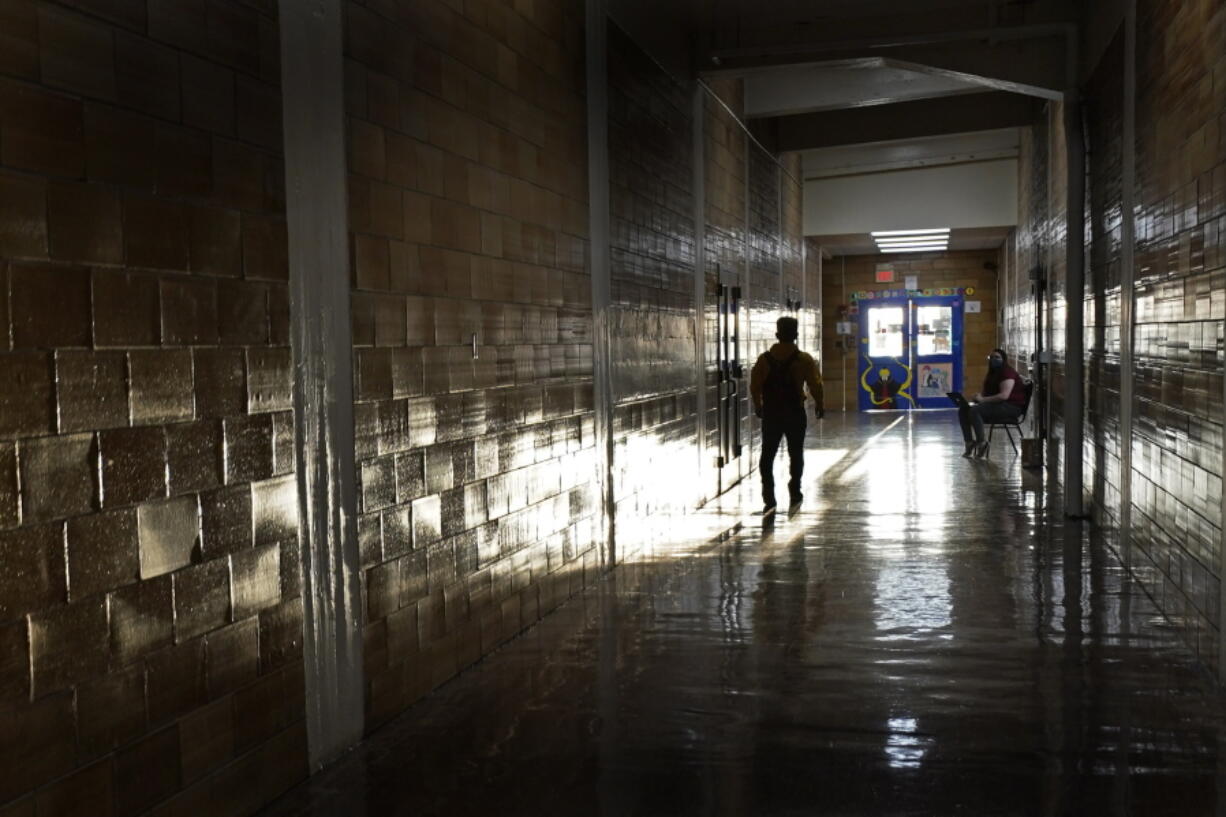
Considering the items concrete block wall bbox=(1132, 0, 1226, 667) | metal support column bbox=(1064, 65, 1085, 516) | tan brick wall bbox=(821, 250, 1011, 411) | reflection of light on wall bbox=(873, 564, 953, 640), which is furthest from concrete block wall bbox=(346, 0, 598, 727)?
tan brick wall bbox=(821, 250, 1011, 411)

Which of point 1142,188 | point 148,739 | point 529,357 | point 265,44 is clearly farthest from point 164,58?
point 1142,188

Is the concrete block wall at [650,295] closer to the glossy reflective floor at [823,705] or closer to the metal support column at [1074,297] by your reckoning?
the glossy reflective floor at [823,705]

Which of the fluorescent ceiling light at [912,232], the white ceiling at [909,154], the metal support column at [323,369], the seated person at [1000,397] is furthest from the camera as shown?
the fluorescent ceiling light at [912,232]

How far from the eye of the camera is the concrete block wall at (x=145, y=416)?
2514mm

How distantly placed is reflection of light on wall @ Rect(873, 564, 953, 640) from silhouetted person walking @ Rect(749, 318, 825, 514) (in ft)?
7.03

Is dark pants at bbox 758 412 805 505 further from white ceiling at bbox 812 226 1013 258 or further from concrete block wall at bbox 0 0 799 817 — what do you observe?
white ceiling at bbox 812 226 1013 258

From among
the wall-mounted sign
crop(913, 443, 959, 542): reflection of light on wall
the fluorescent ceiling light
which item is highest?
the fluorescent ceiling light

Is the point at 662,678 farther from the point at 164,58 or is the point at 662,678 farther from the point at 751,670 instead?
the point at 164,58

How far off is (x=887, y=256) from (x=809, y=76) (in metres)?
10.6

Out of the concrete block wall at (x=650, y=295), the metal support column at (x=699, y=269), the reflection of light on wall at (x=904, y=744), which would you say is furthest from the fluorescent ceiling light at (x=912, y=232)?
the reflection of light on wall at (x=904, y=744)

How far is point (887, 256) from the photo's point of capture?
2170 cm

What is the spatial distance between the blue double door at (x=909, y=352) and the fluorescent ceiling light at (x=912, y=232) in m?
3.93

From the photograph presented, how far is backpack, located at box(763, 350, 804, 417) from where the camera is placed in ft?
29.3

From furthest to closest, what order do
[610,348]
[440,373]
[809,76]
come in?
[809,76]
[610,348]
[440,373]
